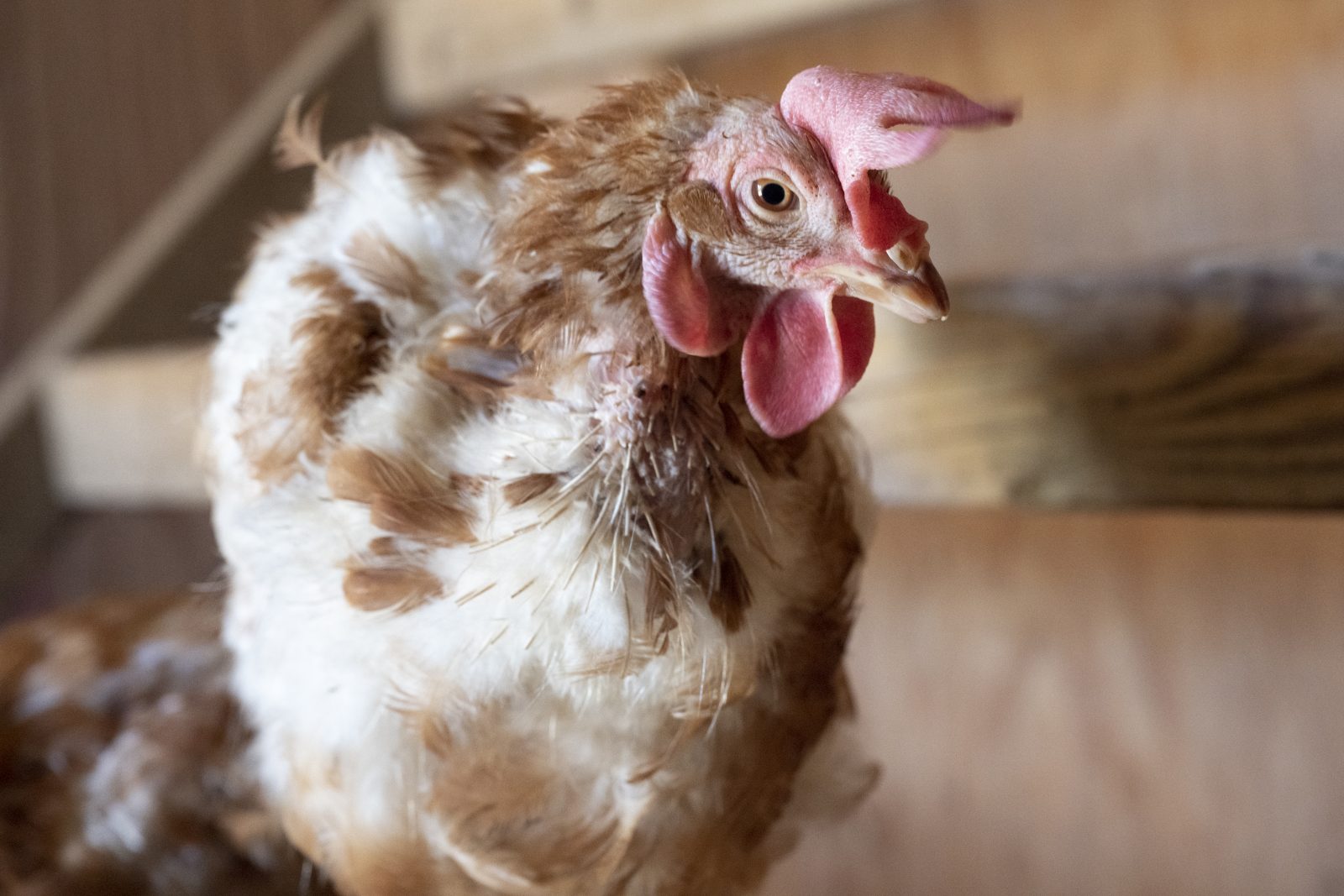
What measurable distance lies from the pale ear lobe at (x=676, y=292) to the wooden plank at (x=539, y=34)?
2.24 feet

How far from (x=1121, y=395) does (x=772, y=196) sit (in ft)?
1.44

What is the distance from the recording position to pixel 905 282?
52 cm

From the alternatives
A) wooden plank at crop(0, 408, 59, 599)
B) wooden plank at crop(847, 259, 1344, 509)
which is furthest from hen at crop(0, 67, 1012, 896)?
wooden plank at crop(0, 408, 59, 599)

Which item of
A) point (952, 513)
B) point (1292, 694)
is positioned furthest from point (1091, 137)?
point (1292, 694)

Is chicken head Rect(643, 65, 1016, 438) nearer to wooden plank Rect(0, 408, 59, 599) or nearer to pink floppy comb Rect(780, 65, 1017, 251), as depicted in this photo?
pink floppy comb Rect(780, 65, 1017, 251)

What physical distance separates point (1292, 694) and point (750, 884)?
643 mm

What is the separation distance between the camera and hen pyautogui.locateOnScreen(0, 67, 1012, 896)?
561 millimetres

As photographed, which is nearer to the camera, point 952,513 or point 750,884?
point 750,884

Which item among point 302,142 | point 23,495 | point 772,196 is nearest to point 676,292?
point 772,196

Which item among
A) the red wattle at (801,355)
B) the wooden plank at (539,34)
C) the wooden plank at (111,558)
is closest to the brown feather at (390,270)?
the red wattle at (801,355)

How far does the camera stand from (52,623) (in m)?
1.13

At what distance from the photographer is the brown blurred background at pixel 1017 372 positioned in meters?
0.85

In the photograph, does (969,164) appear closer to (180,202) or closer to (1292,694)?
(1292,694)

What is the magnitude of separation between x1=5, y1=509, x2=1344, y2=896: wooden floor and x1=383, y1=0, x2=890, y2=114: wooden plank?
610 mm
